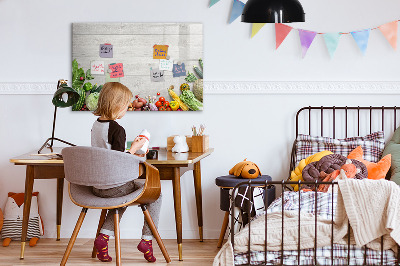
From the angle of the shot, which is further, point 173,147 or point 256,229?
point 173,147

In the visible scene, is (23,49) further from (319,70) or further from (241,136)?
(319,70)

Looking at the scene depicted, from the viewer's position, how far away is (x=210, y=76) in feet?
14.3

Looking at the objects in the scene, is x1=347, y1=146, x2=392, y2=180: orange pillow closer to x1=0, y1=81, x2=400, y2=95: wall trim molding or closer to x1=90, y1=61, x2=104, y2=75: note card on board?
x1=0, y1=81, x2=400, y2=95: wall trim molding

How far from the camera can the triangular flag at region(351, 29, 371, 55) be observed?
14.0 ft

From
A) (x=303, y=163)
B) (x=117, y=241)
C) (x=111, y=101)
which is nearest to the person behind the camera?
(x=117, y=241)

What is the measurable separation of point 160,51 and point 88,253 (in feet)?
4.92

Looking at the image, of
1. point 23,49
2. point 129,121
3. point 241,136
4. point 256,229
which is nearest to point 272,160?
point 241,136

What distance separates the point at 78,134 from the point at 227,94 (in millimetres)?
1124

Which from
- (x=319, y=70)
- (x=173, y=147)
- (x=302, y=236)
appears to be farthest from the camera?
(x=319, y=70)

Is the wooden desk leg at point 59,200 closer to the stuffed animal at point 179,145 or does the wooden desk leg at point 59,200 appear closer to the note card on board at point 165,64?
the stuffed animal at point 179,145

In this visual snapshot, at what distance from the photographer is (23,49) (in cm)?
441

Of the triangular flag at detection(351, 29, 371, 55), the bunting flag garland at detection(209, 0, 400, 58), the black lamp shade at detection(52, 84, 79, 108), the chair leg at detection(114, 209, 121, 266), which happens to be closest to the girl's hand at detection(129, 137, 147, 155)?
the chair leg at detection(114, 209, 121, 266)

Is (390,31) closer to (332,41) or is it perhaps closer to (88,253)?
(332,41)

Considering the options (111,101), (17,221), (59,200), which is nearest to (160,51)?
(111,101)
